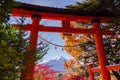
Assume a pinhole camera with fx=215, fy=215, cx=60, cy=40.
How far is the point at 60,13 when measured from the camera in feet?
29.0

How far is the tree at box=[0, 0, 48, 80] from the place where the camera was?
2.88m

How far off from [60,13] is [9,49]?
6.10m

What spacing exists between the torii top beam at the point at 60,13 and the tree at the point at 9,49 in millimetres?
4370

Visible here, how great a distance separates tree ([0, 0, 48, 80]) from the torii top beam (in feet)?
14.3

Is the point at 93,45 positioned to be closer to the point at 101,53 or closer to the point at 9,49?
the point at 101,53

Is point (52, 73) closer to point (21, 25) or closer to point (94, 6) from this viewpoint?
point (94, 6)

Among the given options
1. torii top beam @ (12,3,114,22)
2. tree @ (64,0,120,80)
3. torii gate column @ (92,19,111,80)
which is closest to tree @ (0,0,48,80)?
torii top beam @ (12,3,114,22)

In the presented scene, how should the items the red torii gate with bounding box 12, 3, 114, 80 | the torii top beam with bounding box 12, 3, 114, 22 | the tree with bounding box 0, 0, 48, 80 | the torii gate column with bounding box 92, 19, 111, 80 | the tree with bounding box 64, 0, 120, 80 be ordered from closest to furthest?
the tree with bounding box 0, 0, 48, 80 < the torii top beam with bounding box 12, 3, 114, 22 < the red torii gate with bounding box 12, 3, 114, 80 < the torii gate column with bounding box 92, 19, 111, 80 < the tree with bounding box 64, 0, 120, 80

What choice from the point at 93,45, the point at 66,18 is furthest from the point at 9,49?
the point at 93,45

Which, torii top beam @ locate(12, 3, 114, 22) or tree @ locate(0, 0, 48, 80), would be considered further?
torii top beam @ locate(12, 3, 114, 22)

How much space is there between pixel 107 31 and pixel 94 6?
→ 4.45 ft

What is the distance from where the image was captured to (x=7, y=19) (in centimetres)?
325

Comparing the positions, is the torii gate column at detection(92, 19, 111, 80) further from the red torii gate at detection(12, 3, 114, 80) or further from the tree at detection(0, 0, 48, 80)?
the tree at detection(0, 0, 48, 80)

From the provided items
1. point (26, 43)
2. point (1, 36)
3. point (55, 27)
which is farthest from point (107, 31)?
point (1, 36)
